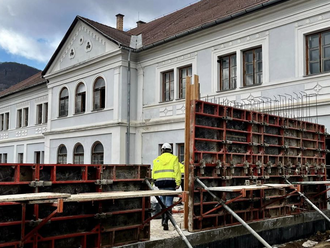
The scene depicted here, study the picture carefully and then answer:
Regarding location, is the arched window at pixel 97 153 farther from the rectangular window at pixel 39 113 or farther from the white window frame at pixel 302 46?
the white window frame at pixel 302 46

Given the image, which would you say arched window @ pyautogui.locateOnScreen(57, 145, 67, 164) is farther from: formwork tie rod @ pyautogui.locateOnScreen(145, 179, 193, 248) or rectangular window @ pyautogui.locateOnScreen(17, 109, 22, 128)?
formwork tie rod @ pyautogui.locateOnScreen(145, 179, 193, 248)

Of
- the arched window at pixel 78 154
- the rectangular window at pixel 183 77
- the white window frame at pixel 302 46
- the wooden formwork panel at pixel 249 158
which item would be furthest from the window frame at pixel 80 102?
the wooden formwork panel at pixel 249 158

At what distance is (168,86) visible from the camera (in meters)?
19.5

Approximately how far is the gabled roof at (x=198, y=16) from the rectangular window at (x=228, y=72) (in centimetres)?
156

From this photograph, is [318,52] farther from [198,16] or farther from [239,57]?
[198,16]

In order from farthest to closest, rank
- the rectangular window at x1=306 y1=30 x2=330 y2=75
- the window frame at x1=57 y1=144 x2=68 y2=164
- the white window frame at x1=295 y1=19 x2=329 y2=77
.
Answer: the window frame at x1=57 y1=144 x2=68 y2=164
the white window frame at x1=295 y1=19 x2=329 y2=77
the rectangular window at x1=306 y1=30 x2=330 y2=75

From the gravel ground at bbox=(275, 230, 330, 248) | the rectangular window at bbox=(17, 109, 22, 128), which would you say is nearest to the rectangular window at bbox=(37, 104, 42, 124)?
the rectangular window at bbox=(17, 109, 22, 128)

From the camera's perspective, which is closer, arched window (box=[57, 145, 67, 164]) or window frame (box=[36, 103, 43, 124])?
arched window (box=[57, 145, 67, 164])

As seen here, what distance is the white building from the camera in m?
14.3

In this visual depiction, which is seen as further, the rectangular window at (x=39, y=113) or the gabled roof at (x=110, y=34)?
the rectangular window at (x=39, y=113)

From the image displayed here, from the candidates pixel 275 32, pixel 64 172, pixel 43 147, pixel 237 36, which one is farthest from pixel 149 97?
pixel 64 172

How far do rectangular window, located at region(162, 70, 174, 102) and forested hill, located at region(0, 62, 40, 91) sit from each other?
81.4m

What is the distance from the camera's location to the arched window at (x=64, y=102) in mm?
24375

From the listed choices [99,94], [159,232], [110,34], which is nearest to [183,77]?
[110,34]
